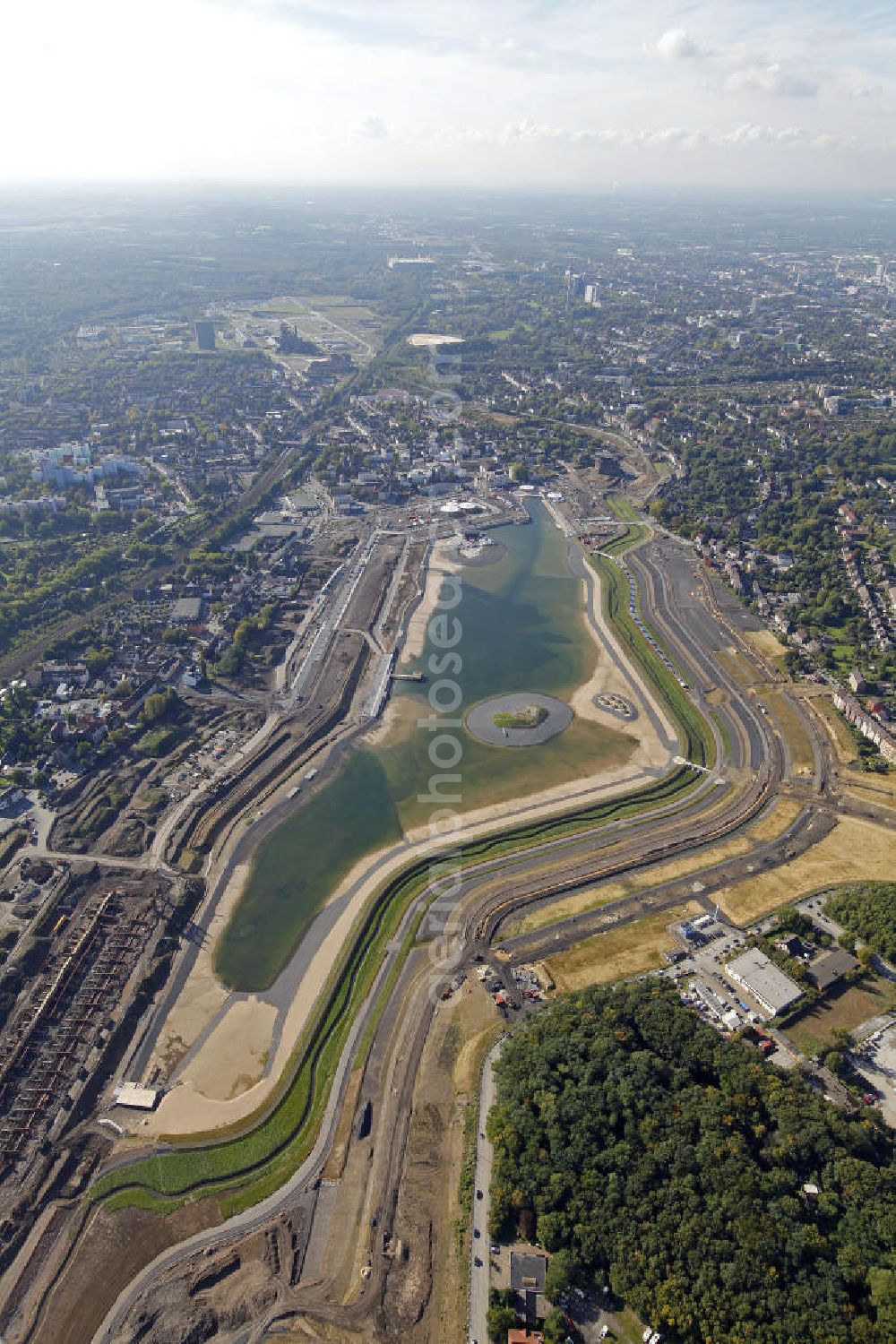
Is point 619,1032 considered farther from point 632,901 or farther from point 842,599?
point 842,599

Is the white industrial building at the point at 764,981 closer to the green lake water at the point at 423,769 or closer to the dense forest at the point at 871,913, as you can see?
the dense forest at the point at 871,913

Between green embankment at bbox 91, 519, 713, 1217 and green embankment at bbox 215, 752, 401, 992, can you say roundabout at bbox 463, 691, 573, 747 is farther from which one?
green embankment at bbox 215, 752, 401, 992

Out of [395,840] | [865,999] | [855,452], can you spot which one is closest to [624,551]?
[855,452]

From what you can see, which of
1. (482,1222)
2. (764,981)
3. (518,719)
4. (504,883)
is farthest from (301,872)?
(764,981)

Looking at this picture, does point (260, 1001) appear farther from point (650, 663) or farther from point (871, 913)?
point (650, 663)

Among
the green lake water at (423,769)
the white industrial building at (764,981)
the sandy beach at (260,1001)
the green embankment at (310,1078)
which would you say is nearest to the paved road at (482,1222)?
the green embankment at (310,1078)

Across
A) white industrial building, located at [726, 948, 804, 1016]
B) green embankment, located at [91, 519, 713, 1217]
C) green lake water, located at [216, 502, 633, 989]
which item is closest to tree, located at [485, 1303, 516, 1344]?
green embankment, located at [91, 519, 713, 1217]

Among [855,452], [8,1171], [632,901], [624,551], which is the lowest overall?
[8,1171]
